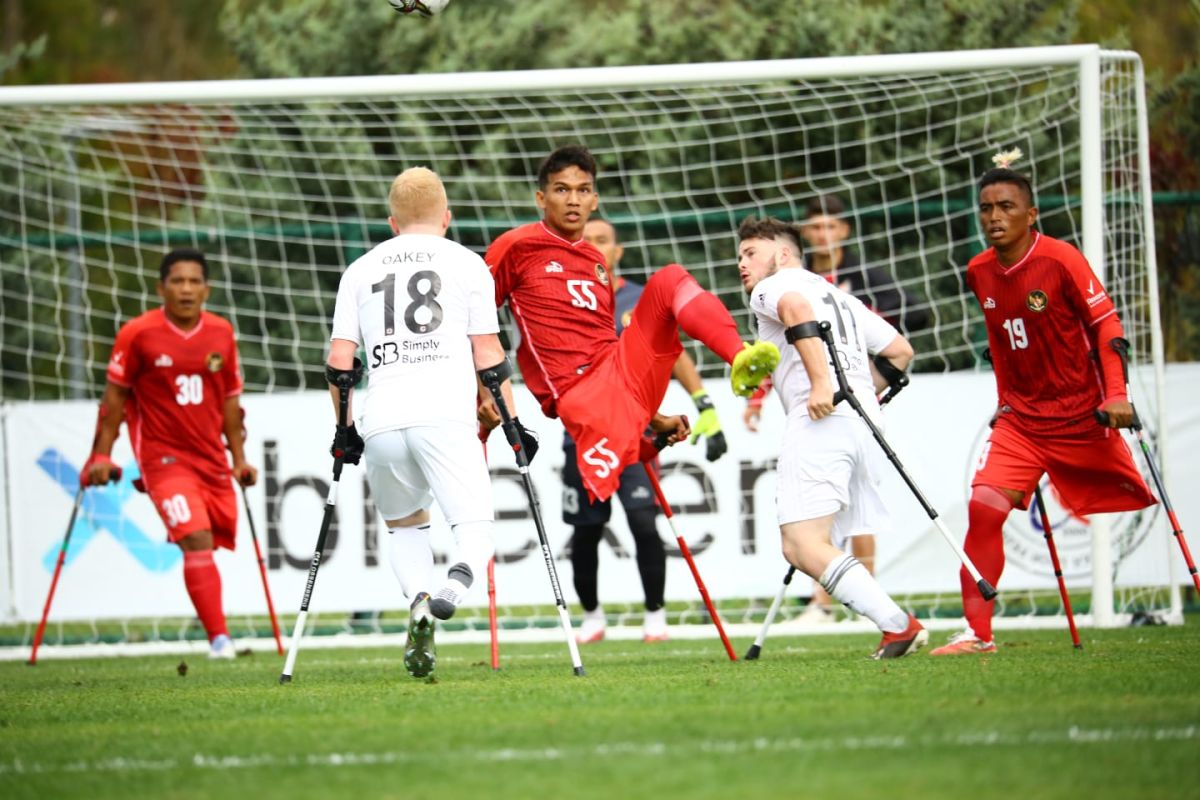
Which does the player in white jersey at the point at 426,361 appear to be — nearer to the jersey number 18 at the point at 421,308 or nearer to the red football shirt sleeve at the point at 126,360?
the jersey number 18 at the point at 421,308

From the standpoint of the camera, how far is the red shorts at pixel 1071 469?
7562 mm

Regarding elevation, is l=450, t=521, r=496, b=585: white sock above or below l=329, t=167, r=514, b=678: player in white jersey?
below

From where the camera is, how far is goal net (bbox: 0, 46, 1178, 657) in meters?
10.5

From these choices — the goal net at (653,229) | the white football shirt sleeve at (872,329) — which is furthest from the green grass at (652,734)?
the goal net at (653,229)

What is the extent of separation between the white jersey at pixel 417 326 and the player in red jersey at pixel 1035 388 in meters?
2.47

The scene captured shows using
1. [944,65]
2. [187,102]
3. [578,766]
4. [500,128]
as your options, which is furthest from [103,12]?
[578,766]

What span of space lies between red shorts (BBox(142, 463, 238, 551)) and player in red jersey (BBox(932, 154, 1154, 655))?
4.46 m

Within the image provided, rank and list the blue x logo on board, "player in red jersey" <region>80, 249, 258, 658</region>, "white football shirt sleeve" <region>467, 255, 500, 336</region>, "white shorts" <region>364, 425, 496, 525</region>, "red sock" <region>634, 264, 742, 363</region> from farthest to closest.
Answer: the blue x logo on board
"player in red jersey" <region>80, 249, 258, 658</region>
"red sock" <region>634, 264, 742, 363</region>
"white football shirt sleeve" <region>467, 255, 500, 336</region>
"white shorts" <region>364, 425, 496, 525</region>

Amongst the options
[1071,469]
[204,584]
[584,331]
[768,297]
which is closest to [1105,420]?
[1071,469]

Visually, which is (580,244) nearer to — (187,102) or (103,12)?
(187,102)

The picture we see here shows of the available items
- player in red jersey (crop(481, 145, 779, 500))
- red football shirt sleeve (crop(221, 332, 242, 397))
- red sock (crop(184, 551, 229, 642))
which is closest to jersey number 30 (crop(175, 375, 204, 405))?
red football shirt sleeve (crop(221, 332, 242, 397))

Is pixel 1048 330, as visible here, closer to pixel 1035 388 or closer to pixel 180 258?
pixel 1035 388

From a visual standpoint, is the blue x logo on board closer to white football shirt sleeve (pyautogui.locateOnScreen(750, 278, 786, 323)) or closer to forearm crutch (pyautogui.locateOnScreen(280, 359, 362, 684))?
forearm crutch (pyautogui.locateOnScreen(280, 359, 362, 684))

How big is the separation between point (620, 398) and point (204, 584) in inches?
129
